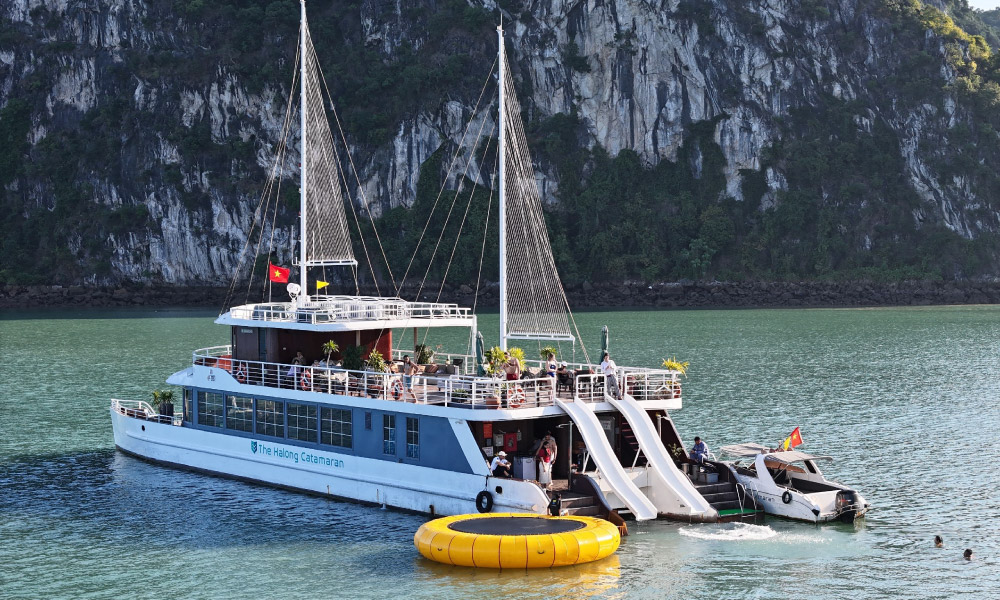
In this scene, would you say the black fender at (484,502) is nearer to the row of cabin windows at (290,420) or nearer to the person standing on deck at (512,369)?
the row of cabin windows at (290,420)

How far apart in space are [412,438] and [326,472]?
3.22 metres

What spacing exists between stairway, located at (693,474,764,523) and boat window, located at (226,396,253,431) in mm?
12879

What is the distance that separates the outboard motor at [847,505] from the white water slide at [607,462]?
4.95 m

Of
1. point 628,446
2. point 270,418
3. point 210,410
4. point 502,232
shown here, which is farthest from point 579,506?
point 210,410

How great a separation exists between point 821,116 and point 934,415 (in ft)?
367

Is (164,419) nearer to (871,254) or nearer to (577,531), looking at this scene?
(577,531)

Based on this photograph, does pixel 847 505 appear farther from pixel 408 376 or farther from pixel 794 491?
pixel 408 376

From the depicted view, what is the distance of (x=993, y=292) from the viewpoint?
149 meters

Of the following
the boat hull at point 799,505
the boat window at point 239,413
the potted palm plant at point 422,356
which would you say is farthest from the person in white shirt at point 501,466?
the boat window at point 239,413

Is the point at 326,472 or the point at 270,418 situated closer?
the point at 326,472

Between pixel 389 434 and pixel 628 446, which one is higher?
pixel 389 434

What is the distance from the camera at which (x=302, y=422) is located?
3494 centimetres

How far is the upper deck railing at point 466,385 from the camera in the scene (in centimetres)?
3125

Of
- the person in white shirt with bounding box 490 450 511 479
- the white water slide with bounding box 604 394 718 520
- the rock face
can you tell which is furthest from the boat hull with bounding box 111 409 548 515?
the rock face
